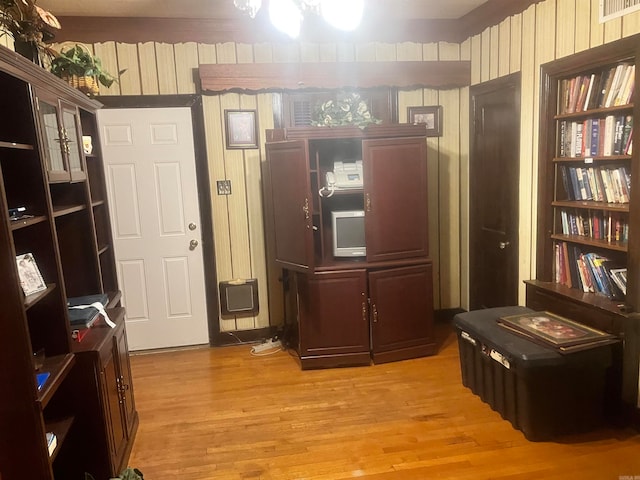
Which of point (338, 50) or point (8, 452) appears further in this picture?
point (338, 50)

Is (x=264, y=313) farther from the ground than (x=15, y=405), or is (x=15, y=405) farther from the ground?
(x=15, y=405)

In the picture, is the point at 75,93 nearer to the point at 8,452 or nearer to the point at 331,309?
the point at 8,452

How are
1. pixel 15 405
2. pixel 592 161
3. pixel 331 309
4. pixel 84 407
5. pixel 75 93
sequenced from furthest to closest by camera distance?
pixel 331 309
pixel 592 161
pixel 75 93
pixel 84 407
pixel 15 405

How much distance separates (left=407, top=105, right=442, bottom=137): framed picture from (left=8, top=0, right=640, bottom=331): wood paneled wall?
6 cm

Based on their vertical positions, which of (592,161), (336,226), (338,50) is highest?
(338,50)

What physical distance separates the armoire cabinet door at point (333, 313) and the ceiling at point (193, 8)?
1967 mm

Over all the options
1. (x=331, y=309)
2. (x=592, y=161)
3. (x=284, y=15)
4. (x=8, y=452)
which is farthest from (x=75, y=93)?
(x=592, y=161)

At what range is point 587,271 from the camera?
3.06 metres

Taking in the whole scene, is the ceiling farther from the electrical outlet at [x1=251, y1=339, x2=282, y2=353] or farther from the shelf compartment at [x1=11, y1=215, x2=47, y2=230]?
the electrical outlet at [x1=251, y1=339, x2=282, y2=353]

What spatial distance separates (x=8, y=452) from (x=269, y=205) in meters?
2.49

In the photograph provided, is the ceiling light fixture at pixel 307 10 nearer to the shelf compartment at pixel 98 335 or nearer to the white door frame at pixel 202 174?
the shelf compartment at pixel 98 335

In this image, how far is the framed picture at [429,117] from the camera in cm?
427

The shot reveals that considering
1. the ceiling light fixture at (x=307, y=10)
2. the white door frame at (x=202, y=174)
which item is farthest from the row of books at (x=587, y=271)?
the white door frame at (x=202, y=174)

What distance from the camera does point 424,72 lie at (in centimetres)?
416
